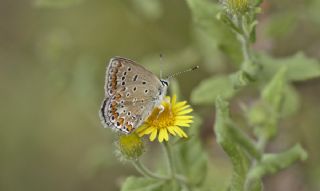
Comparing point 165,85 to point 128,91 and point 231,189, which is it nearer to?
point 128,91

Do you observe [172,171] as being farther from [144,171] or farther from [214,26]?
[214,26]

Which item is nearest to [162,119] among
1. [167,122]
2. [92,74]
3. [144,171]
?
[167,122]

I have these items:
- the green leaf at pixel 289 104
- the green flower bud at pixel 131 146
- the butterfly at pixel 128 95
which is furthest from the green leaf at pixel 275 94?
the green leaf at pixel 289 104

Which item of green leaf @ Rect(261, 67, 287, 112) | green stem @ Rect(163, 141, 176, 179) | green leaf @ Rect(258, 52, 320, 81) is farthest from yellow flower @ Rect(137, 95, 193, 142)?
green leaf @ Rect(258, 52, 320, 81)

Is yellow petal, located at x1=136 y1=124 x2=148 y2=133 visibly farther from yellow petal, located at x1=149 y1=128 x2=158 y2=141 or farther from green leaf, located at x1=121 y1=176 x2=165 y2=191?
green leaf, located at x1=121 y1=176 x2=165 y2=191

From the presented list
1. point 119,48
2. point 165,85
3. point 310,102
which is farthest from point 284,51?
point 165,85

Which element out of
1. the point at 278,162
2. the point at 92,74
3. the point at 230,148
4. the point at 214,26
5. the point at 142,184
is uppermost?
the point at 92,74
